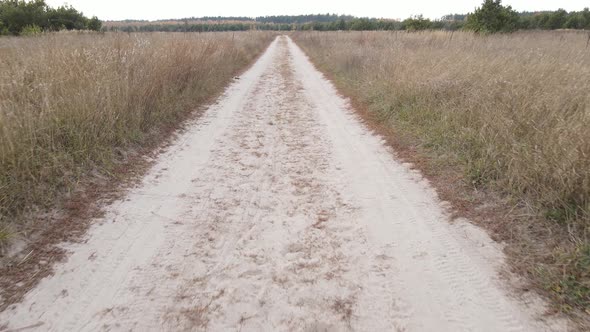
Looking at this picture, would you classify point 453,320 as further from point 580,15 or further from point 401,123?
point 580,15

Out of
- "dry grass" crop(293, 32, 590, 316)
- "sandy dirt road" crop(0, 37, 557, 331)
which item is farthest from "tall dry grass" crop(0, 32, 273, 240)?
"dry grass" crop(293, 32, 590, 316)

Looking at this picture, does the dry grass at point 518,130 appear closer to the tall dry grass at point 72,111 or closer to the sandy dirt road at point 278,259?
the sandy dirt road at point 278,259

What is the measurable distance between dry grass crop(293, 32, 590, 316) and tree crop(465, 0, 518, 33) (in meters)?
11.3

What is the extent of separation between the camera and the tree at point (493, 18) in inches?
688

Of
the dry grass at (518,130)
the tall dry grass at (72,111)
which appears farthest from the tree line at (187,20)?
the dry grass at (518,130)

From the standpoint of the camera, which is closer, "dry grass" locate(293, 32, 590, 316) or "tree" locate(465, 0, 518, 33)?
"dry grass" locate(293, 32, 590, 316)

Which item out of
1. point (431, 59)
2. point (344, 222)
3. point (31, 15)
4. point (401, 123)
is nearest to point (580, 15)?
point (431, 59)

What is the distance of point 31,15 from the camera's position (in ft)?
80.5

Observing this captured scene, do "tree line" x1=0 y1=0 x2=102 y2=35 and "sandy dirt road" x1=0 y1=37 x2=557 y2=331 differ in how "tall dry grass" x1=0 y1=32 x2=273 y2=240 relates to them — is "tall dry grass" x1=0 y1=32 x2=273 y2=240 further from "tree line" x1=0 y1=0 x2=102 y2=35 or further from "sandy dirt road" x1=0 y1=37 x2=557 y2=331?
"tree line" x1=0 y1=0 x2=102 y2=35

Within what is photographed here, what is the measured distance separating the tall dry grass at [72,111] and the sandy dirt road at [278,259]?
2.28ft

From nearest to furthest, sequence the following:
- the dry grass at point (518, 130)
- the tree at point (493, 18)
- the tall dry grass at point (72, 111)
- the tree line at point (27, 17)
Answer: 1. the dry grass at point (518, 130)
2. the tall dry grass at point (72, 111)
3. the tree at point (493, 18)
4. the tree line at point (27, 17)

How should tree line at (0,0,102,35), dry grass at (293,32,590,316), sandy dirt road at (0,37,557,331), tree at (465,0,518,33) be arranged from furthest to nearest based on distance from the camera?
tree line at (0,0,102,35)
tree at (465,0,518,33)
dry grass at (293,32,590,316)
sandy dirt road at (0,37,557,331)

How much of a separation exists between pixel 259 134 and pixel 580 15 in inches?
1957

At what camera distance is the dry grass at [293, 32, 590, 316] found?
2621 millimetres
